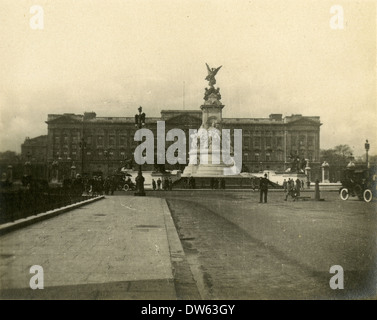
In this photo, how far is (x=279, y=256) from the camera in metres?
8.11

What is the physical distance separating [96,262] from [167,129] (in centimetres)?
9128

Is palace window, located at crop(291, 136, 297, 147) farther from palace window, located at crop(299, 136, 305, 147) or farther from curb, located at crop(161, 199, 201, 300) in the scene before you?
curb, located at crop(161, 199, 201, 300)

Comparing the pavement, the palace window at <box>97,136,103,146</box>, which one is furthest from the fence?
the palace window at <box>97,136,103,146</box>

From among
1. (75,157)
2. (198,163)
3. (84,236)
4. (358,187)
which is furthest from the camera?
(75,157)

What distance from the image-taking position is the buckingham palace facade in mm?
94625

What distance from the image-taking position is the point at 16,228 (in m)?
10.1

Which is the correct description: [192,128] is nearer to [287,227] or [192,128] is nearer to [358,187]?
[358,187]

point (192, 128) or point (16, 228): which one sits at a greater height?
point (192, 128)

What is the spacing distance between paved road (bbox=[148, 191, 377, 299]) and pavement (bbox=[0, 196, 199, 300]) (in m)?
0.47

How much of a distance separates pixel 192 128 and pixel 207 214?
80.4 metres

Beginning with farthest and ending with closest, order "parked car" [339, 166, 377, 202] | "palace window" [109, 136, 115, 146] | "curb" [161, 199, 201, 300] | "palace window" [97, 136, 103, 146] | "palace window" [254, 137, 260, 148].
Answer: "palace window" [109, 136, 115, 146] < "palace window" [254, 137, 260, 148] < "palace window" [97, 136, 103, 146] < "parked car" [339, 166, 377, 202] < "curb" [161, 199, 201, 300]
